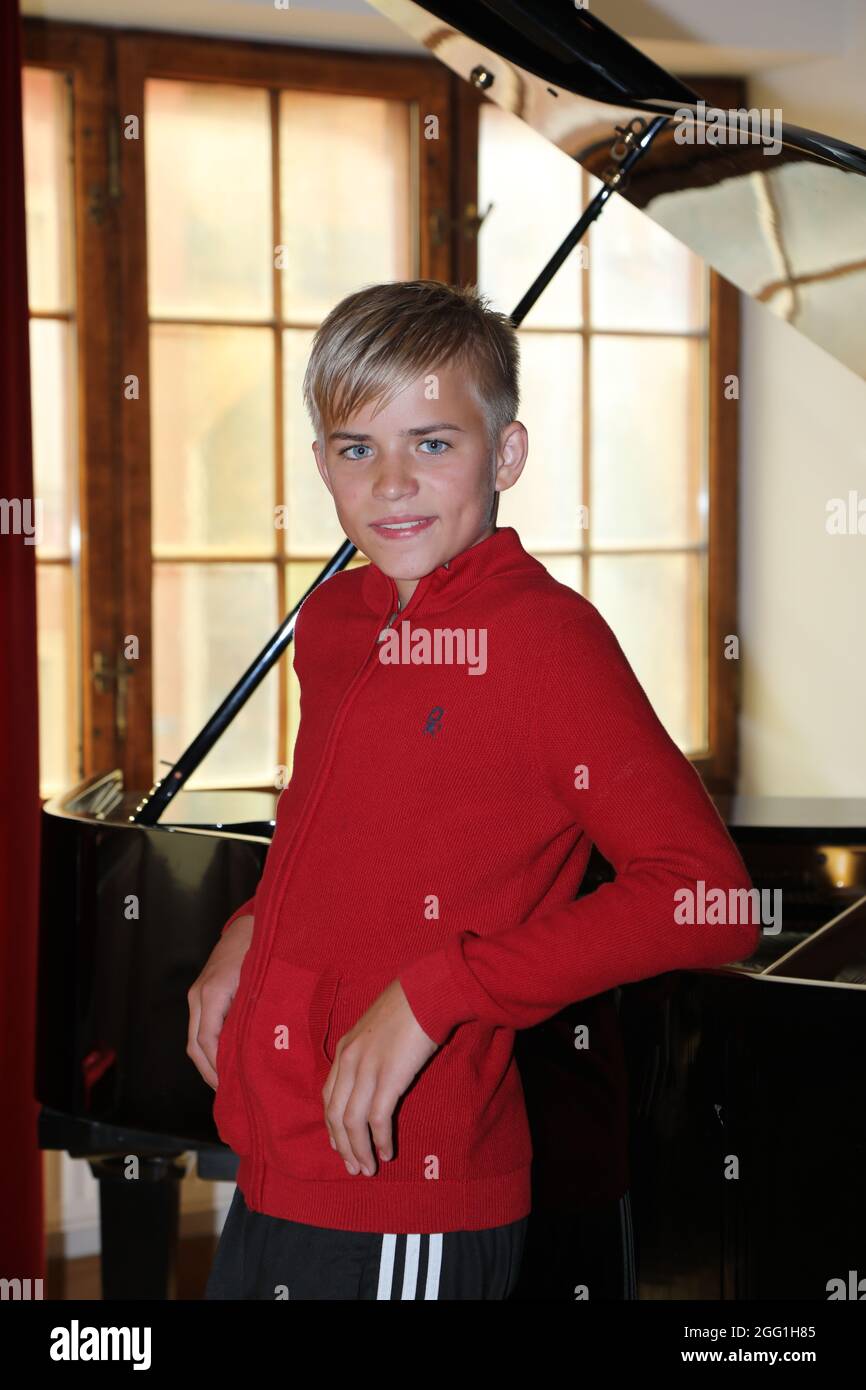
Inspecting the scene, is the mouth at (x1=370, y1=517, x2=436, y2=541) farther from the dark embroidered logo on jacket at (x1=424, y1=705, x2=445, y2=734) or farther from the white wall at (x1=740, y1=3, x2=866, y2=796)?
the white wall at (x1=740, y1=3, x2=866, y2=796)

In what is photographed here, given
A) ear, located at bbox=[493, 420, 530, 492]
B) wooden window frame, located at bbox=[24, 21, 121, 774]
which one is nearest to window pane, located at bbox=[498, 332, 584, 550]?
wooden window frame, located at bbox=[24, 21, 121, 774]

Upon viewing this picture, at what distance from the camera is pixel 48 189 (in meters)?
2.60

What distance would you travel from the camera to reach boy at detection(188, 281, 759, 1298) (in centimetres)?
89

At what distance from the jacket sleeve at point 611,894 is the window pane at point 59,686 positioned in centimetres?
190

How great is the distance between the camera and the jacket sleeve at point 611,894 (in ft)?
2.87

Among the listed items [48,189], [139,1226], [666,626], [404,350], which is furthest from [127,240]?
[404,350]

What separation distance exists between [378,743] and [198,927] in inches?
28.5

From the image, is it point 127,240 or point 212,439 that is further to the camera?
point 212,439

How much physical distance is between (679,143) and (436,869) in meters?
0.84

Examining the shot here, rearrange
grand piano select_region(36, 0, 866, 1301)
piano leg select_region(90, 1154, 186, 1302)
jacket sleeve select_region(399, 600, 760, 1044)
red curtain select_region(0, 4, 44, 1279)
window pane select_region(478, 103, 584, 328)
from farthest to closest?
1. window pane select_region(478, 103, 584, 328)
2. red curtain select_region(0, 4, 44, 1279)
3. piano leg select_region(90, 1154, 186, 1302)
4. grand piano select_region(36, 0, 866, 1301)
5. jacket sleeve select_region(399, 600, 760, 1044)

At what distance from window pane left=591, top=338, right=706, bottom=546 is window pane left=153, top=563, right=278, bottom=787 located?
76 centimetres

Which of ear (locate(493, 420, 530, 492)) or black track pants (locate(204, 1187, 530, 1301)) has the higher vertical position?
ear (locate(493, 420, 530, 492))

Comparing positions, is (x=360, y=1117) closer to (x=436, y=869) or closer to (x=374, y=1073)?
(x=374, y=1073)

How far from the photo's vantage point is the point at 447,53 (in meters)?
1.51
